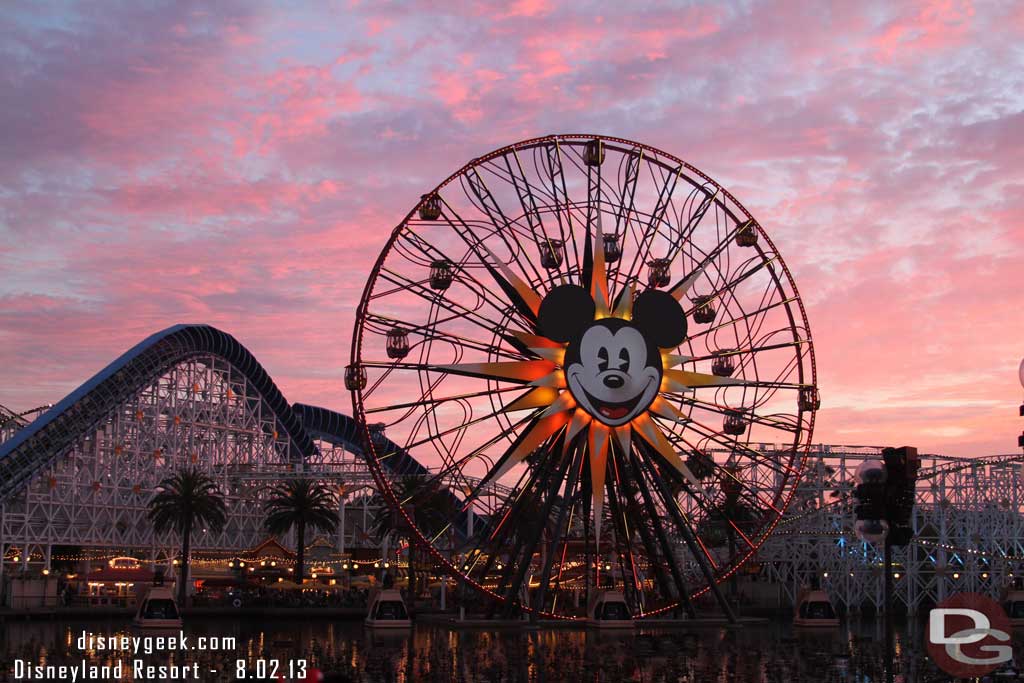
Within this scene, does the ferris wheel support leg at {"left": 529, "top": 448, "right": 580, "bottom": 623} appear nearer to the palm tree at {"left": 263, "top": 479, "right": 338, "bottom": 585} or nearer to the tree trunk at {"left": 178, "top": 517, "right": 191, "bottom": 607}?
the tree trunk at {"left": 178, "top": 517, "right": 191, "bottom": 607}

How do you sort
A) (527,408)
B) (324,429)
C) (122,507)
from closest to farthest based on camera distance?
(527,408) < (122,507) < (324,429)

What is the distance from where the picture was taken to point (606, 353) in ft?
153

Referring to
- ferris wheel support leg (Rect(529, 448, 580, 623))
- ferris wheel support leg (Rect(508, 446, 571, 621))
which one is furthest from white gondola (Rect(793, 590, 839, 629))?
ferris wheel support leg (Rect(508, 446, 571, 621))

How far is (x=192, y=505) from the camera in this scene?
246 feet

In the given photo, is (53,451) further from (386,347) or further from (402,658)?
(402,658)

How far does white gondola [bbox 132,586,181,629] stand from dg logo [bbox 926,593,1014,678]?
37718mm

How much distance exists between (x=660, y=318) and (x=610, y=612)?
1264 cm

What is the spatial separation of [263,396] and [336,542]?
42.5 feet

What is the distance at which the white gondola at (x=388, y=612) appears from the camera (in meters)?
55.0

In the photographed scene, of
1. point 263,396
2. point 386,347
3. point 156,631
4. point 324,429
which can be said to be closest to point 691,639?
point 386,347

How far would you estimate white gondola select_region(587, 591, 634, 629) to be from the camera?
51219mm

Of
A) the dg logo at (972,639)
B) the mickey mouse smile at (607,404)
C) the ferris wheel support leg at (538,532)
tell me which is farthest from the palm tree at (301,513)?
the dg logo at (972,639)

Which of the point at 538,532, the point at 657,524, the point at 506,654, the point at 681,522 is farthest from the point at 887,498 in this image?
the point at 657,524

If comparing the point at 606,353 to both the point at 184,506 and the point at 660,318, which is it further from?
the point at 184,506
